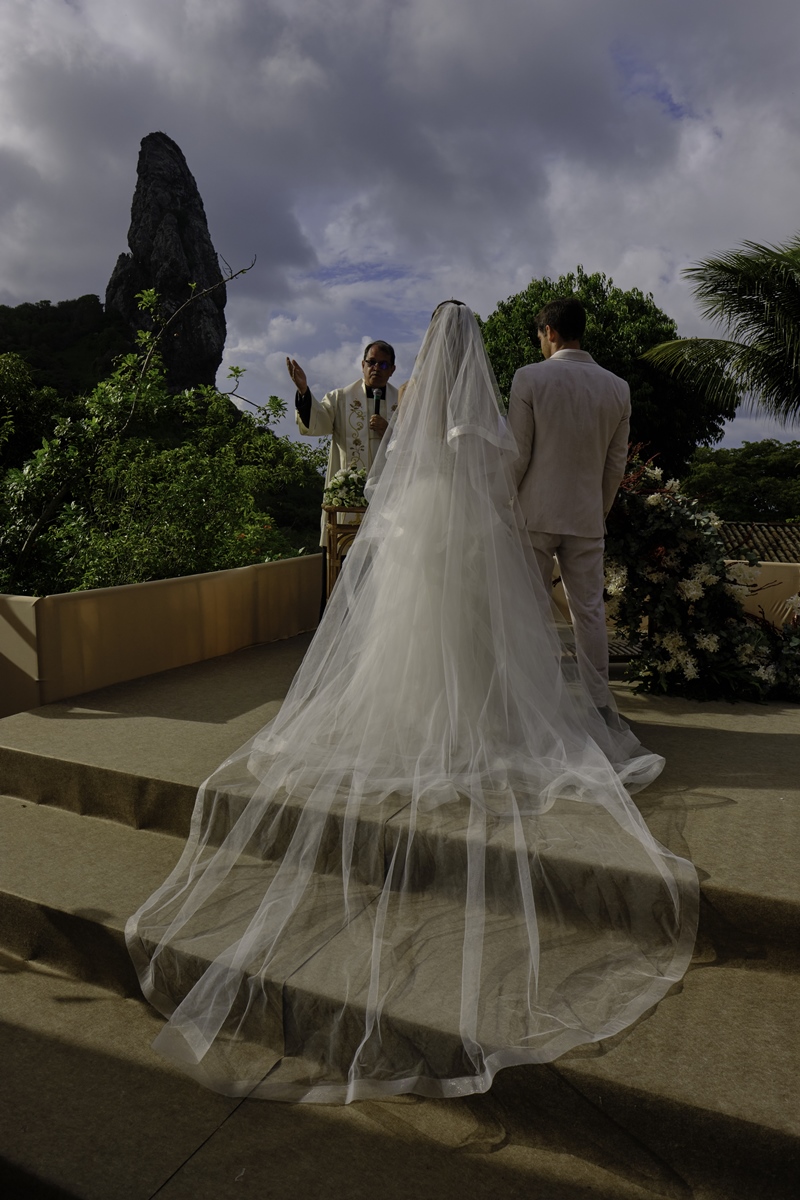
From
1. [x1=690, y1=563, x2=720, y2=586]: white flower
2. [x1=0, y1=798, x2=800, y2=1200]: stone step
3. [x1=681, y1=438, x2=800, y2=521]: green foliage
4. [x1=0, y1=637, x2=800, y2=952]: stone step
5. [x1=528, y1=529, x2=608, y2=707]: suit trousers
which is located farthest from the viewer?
[x1=681, y1=438, x2=800, y2=521]: green foliage

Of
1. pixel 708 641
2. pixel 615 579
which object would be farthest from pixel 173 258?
pixel 708 641

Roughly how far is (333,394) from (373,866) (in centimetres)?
370

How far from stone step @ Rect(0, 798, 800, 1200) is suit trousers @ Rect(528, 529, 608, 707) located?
160 cm

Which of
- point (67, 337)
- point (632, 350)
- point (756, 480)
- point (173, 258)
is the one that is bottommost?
point (756, 480)

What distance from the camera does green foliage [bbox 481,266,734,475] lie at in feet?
93.6

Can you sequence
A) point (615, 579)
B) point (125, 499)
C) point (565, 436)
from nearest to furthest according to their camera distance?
point (565, 436)
point (615, 579)
point (125, 499)

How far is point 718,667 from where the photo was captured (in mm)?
4691

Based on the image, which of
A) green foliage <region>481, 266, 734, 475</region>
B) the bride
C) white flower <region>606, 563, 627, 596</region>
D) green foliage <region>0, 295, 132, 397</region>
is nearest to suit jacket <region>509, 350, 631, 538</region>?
the bride

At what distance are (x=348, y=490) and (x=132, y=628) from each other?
5.00 feet

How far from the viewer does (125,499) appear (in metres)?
5.93

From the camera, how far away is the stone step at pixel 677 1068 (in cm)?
182

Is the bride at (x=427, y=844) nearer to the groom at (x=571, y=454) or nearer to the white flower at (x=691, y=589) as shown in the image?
the groom at (x=571, y=454)

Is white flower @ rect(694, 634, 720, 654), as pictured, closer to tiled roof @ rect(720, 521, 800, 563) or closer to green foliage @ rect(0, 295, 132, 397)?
green foliage @ rect(0, 295, 132, 397)

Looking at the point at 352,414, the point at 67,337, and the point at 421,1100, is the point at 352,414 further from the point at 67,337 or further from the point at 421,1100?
the point at 67,337
